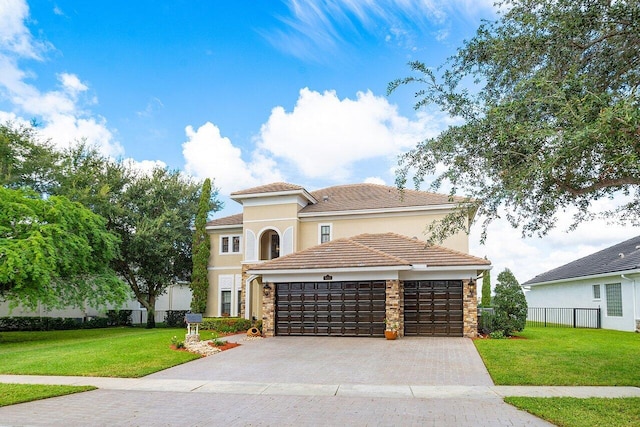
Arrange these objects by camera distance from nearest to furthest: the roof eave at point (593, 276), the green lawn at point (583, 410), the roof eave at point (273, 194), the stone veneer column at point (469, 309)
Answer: the green lawn at point (583, 410)
the stone veneer column at point (469, 309)
the roof eave at point (593, 276)
the roof eave at point (273, 194)

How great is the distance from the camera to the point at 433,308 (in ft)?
63.2

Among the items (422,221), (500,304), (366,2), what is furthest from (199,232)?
(366,2)

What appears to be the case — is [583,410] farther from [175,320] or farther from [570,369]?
[175,320]

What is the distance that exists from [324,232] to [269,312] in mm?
7298

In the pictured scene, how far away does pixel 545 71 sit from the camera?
9133mm

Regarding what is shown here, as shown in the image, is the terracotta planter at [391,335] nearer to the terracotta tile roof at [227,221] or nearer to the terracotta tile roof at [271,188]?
the terracotta tile roof at [271,188]

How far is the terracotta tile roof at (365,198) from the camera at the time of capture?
25109 mm

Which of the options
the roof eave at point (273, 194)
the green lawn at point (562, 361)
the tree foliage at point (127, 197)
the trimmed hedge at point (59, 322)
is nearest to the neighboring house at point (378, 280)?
the roof eave at point (273, 194)

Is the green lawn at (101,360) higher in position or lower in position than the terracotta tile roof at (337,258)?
lower

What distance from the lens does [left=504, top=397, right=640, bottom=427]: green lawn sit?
7.30 meters

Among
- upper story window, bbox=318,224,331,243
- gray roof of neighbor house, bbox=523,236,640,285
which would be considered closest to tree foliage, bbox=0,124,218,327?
upper story window, bbox=318,224,331,243

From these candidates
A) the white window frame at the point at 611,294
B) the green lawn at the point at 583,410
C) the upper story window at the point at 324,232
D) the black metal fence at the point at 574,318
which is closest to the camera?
the green lawn at the point at 583,410

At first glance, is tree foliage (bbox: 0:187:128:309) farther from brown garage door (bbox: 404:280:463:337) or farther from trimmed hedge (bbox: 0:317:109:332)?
brown garage door (bbox: 404:280:463:337)

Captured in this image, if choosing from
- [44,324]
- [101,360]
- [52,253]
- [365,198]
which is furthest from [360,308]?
[44,324]
